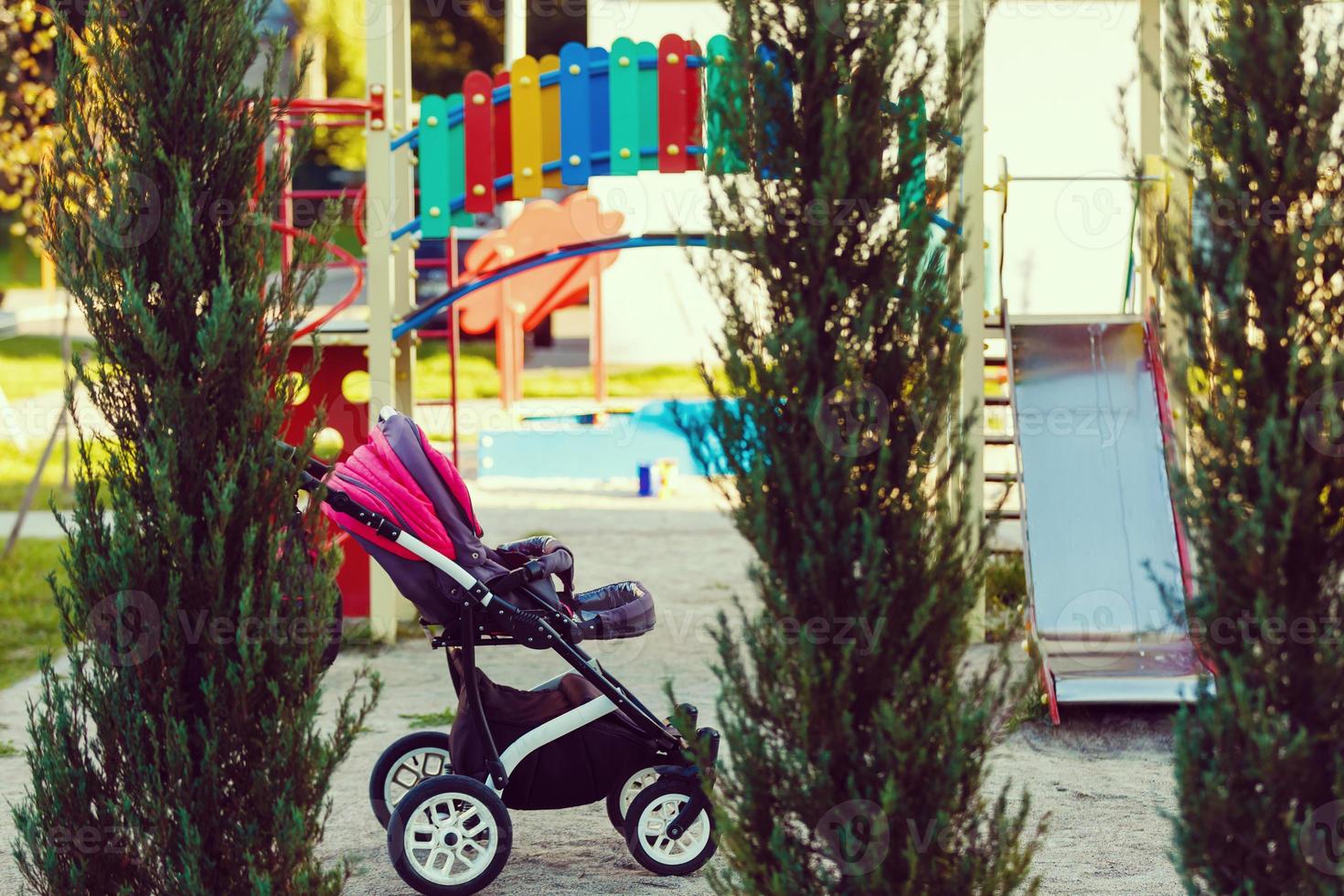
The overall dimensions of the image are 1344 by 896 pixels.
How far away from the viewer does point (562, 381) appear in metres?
18.6

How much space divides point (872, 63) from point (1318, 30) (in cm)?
86

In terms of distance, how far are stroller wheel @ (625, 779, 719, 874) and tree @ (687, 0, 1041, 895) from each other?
1.59m

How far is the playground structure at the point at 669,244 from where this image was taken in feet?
24.2

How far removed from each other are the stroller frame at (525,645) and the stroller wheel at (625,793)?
0.13 m

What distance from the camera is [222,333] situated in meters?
3.58

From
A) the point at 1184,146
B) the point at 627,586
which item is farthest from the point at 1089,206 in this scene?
the point at 1184,146
